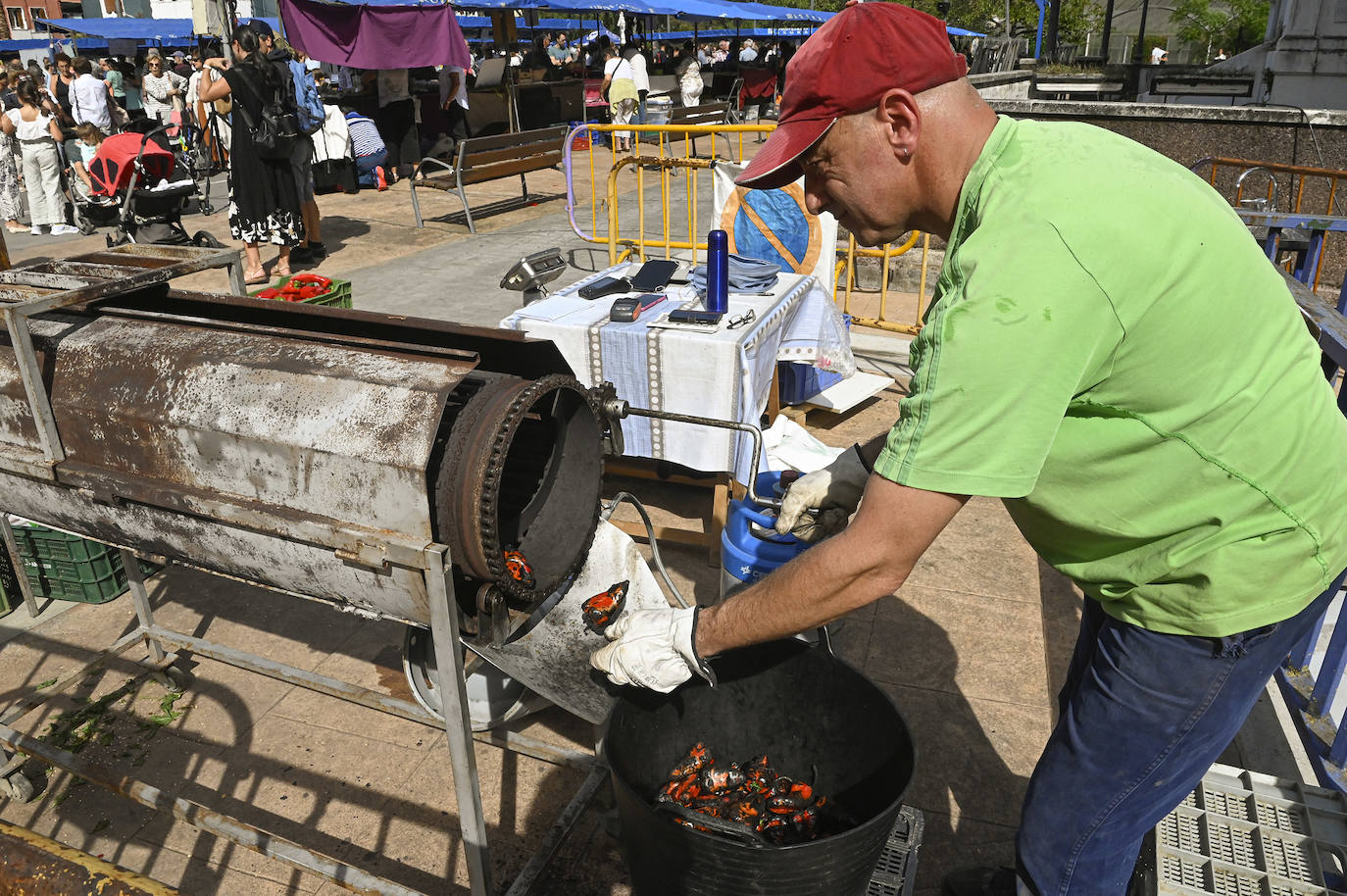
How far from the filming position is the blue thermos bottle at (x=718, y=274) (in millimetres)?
4508

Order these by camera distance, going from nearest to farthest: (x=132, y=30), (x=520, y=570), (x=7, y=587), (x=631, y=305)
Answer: (x=520, y=570)
(x=7, y=587)
(x=631, y=305)
(x=132, y=30)

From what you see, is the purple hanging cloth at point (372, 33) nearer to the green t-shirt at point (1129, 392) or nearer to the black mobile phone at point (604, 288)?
the black mobile phone at point (604, 288)

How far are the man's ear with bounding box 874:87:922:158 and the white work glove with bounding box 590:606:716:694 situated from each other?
990mm

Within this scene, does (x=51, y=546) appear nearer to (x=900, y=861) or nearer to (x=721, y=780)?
(x=721, y=780)

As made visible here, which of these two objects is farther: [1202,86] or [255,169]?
[1202,86]

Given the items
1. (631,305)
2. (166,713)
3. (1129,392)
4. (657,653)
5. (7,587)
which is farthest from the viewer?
(631,305)

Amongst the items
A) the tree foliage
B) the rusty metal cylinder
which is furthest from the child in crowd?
the tree foliage

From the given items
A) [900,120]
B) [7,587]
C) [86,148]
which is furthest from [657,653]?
[86,148]

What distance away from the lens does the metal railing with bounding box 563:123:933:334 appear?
7.43 m

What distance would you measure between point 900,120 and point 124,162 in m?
9.89

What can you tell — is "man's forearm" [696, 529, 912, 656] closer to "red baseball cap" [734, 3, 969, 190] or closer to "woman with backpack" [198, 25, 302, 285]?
"red baseball cap" [734, 3, 969, 190]

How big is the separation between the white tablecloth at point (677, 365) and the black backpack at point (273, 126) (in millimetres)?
5135

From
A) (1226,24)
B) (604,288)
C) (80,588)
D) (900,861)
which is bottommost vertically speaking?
(80,588)

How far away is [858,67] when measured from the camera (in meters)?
1.55
